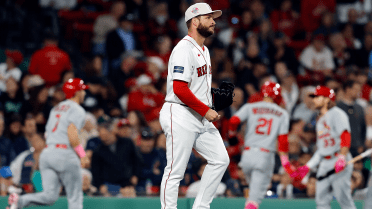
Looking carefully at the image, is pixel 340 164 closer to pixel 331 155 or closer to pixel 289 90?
pixel 331 155

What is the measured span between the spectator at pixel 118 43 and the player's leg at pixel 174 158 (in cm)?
670

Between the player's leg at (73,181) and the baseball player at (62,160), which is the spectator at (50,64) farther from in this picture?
the player's leg at (73,181)

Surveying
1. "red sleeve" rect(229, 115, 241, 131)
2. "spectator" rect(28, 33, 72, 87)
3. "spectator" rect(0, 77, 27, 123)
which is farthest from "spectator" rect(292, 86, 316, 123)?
"spectator" rect(0, 77, 27, 123)

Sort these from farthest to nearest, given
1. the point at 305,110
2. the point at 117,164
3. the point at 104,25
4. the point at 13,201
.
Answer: the point at 104,25 → the point at 305,110 → the point at 117,164 → the point at 13,201

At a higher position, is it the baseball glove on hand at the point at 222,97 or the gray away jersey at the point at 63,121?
the baseball glove on hand at the point at 222,97

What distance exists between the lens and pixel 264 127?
712cm

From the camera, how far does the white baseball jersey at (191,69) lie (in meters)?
4.78

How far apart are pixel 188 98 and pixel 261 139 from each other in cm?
266

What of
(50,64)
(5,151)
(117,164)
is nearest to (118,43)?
(50,64)

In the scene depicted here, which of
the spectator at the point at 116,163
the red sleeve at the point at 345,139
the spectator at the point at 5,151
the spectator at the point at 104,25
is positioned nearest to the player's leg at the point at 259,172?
the red sleeve at the point at 345,139

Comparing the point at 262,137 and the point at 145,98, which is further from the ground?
the point at 145,98

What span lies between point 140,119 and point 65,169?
3194mm

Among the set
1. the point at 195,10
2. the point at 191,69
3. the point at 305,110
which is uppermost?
the point at 195,10

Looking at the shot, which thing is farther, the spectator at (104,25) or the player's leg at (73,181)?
the spectator at (104,25)
